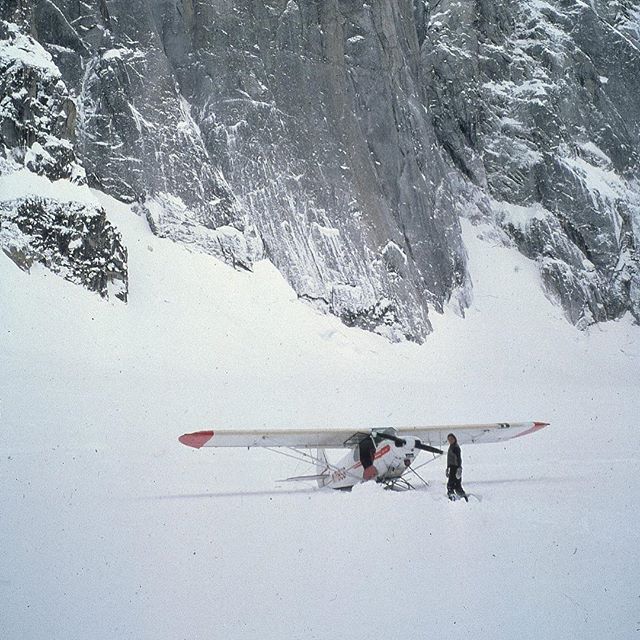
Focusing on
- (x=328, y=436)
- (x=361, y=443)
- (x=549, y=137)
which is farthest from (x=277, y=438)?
(x=549, y=137)

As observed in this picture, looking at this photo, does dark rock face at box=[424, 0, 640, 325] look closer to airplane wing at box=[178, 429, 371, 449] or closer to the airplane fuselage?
airplane wing at box=[178, 429, 371, 449]

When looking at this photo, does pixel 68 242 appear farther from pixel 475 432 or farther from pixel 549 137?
pixel 549 137

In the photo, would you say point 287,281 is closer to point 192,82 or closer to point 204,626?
point 192,82

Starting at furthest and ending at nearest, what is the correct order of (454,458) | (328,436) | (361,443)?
(328,436) → (361,443) → (454,458)

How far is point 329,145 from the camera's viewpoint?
36.0 m

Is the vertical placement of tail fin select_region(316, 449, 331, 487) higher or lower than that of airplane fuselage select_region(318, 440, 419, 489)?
lower

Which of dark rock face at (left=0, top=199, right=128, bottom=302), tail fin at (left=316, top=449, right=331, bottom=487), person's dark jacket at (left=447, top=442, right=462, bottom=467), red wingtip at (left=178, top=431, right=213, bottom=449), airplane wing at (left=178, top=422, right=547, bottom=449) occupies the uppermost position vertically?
dark rock face at (left=0, top=199, right=128, bottom=302)

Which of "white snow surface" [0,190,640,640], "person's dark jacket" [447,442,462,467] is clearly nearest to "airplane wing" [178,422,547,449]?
"white snow surface" [0,190,640,640]

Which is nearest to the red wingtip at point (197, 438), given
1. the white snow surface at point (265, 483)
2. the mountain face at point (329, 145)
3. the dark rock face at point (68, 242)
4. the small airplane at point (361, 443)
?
the small airplane at point (361, 443)

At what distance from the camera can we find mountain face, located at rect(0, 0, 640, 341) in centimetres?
2855

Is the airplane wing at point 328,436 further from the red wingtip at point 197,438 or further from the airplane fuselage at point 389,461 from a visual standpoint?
the airplane fuselage at point 389,461

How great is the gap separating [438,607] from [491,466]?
10.3 m

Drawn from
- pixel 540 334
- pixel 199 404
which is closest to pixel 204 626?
pixel 199 404

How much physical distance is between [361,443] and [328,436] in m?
1.51
